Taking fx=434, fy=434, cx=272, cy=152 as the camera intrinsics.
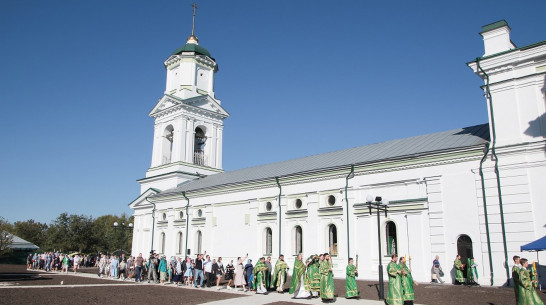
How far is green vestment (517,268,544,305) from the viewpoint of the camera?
11.8m

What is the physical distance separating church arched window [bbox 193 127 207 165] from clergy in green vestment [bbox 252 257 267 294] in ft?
78.2

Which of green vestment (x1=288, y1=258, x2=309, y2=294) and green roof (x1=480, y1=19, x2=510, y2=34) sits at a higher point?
green roof (x1=480, y1=19, x2=510, y2=34)

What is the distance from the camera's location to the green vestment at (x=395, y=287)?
44.1ft

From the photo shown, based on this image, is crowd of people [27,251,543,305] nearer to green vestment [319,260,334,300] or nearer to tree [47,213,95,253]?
green vestment [319,260,334,300]

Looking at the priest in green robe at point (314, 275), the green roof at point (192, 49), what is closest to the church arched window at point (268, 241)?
the priest in green robe at point (314, 275)

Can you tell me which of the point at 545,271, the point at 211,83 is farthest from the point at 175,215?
the point at 545,271

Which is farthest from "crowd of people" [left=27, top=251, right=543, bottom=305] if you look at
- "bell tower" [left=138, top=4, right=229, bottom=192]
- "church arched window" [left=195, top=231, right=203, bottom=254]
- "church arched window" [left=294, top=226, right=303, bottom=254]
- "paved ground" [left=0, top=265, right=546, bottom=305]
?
"bell tower" [left=138, top=4, right=229, bottom=192]

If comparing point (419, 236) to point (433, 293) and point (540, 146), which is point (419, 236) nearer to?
point (433, 293)

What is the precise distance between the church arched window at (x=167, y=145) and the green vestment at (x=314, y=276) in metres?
28.3

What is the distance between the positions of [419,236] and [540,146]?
6698 millimetres

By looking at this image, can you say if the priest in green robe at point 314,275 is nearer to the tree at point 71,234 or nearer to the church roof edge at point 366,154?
the church roof edge at point 366,154

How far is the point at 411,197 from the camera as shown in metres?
22.0

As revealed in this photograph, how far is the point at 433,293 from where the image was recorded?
16.2m

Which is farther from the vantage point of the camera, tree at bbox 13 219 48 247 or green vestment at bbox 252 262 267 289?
tree at bbox 13 219 48 247
